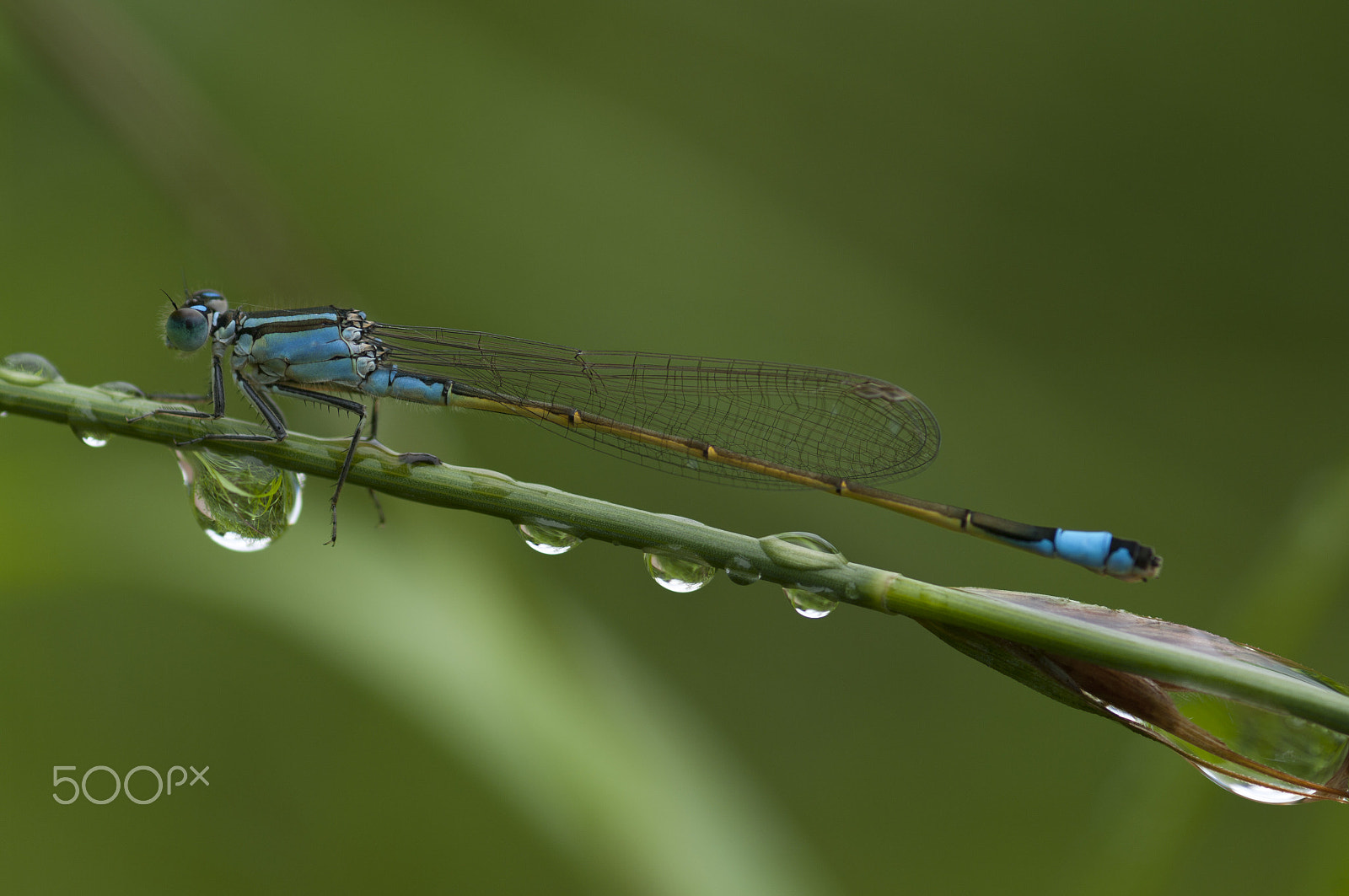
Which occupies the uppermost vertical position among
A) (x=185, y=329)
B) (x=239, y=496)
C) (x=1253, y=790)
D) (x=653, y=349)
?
(x=653, y=349)

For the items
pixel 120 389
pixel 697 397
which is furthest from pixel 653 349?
pixel 120 389

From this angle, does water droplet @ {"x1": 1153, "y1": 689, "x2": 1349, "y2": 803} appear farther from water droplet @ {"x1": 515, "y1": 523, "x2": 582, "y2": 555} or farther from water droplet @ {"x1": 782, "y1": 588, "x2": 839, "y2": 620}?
water droplet @ {"x1": 515, "y1": 523, "x2": 582, "y2": 555}

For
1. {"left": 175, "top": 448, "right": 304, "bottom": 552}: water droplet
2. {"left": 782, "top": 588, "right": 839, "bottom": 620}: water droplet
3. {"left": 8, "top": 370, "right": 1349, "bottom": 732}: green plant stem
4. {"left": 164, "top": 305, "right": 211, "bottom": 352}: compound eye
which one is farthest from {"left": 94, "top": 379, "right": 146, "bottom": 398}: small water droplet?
{"left": 782, "top": 588, "right": 839, "bottom": 620}: water droplet

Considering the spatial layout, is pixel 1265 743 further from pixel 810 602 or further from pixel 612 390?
pixel 612 390

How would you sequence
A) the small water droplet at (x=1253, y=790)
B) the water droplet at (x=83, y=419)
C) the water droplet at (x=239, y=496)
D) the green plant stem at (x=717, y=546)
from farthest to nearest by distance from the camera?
1. the water droplet at (x=239, y=496)
2. the water droplet at (x=83, y=419)
3. the small water droplet at (x=1253, y=790)
4. the green plant stem at (x=717, y=546)

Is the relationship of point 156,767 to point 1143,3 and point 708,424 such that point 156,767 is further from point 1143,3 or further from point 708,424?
point 1143,3

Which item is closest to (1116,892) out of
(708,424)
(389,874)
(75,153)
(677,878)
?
(677,878)

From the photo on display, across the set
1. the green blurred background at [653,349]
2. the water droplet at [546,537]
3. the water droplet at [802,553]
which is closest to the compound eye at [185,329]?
the green blurred background at [653,349]

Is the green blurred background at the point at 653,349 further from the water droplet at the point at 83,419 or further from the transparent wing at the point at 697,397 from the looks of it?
the water droplet at the point at 83,419
